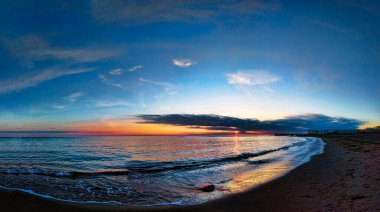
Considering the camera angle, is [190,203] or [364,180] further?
[364,180]

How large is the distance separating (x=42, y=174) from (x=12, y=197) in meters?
7.59

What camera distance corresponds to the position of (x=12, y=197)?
952cm

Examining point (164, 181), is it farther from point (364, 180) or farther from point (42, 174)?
point (364, 180)

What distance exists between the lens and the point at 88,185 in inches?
523

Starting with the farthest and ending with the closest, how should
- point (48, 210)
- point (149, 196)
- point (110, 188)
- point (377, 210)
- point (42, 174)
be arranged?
point (42, 174), point (110, 188), point (149, 196), point (48, 210), point (377, 210)

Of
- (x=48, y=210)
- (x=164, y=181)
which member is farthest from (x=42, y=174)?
(x=48, y=210)

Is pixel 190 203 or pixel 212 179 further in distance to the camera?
pixel 212 179

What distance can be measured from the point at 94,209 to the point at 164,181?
6729 mm

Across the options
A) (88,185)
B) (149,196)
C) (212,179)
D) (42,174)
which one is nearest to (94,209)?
(149,196)

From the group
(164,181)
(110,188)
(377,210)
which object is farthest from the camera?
(164,181)

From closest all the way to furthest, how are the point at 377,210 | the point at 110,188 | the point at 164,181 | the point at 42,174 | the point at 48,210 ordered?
the point at 377,210 → the point at 48,210 → the point at 110,188 → the point at 164,181 → the point at 42,174

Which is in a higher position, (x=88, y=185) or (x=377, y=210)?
(x=377, y=210)

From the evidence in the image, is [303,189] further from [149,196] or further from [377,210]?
[149,196]

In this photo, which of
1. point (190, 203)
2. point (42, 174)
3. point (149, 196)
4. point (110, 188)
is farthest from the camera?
point (42, 174)
